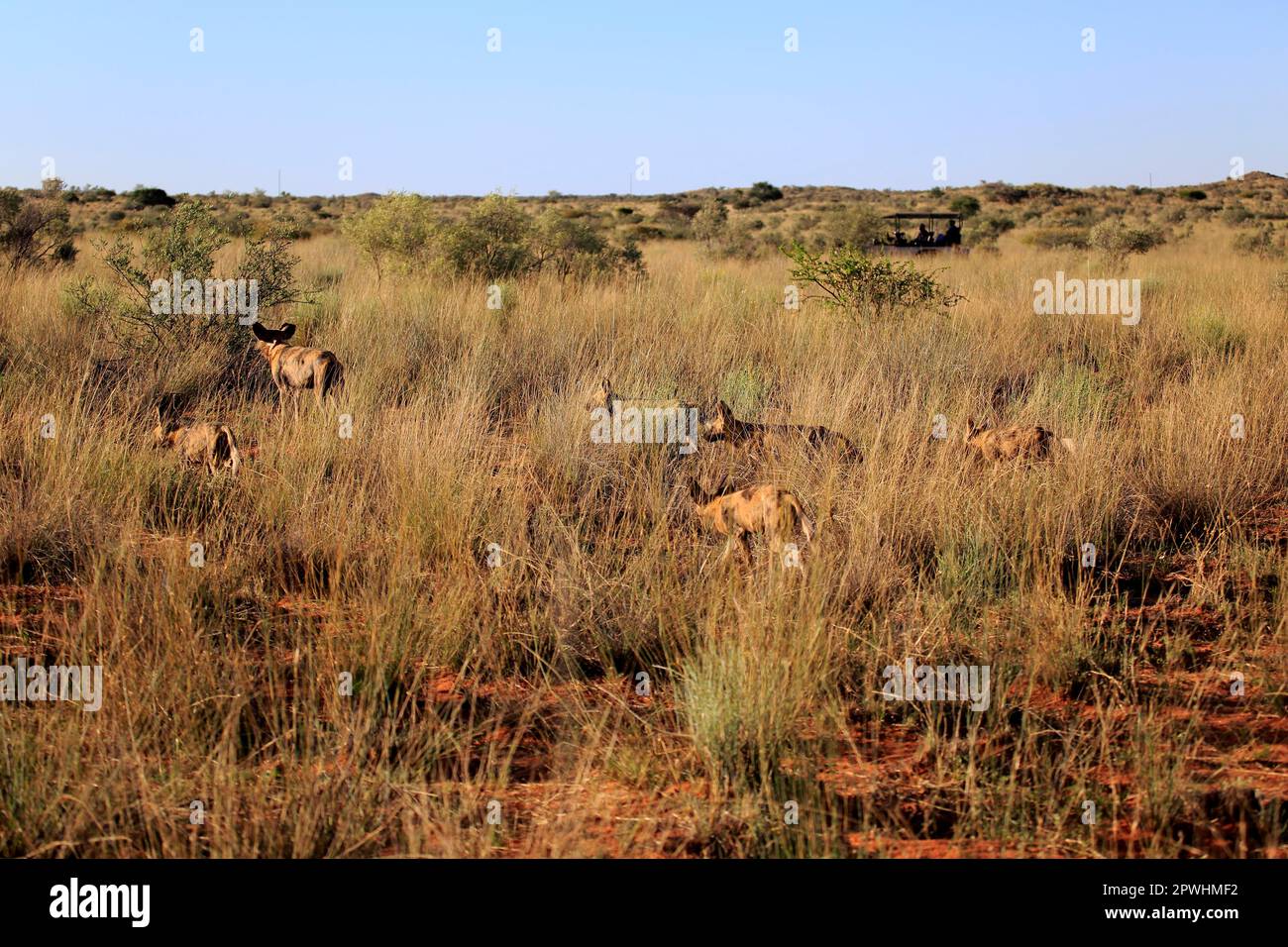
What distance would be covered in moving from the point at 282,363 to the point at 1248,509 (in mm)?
6376

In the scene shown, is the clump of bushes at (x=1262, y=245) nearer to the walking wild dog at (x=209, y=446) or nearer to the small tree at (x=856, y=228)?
the small tree at (x=856, y=228)

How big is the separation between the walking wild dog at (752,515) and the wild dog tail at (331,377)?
3377mm

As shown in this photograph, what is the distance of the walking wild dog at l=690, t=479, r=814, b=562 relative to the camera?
14.5ft

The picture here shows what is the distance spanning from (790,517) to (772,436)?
1.50 metres

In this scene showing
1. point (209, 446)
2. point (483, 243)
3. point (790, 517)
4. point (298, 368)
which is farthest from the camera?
point (483, 243)

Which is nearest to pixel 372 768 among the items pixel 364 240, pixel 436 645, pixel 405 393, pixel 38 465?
pixel 436 645

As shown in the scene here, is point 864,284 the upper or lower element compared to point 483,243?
lower

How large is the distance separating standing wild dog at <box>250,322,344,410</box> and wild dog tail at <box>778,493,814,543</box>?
373cm

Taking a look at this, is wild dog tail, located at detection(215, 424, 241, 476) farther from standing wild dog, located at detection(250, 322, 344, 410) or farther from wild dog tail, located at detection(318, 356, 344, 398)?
wild dog tail, located at detection(318, 356, 344, 398)

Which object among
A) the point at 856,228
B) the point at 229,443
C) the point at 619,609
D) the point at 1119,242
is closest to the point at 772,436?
the point at 619,609

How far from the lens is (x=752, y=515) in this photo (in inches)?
181

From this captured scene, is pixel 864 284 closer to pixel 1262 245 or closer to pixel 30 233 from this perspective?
pixel 30 233
